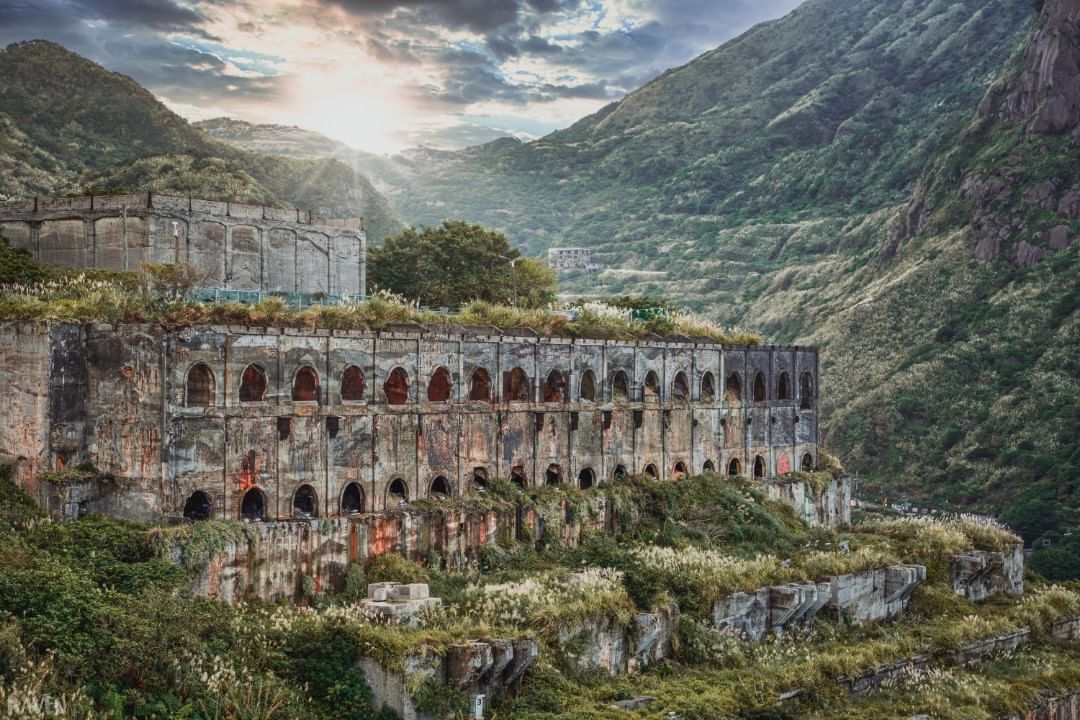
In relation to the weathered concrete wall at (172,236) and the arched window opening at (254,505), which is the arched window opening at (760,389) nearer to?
the weathered concrete wall at (172,236)

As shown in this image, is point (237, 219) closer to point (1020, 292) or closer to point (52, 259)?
point (52, 259)

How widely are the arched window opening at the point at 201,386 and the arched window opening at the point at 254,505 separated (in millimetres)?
2449

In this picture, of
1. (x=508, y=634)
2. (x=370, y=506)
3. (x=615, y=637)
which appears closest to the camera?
(x=508, y=634)

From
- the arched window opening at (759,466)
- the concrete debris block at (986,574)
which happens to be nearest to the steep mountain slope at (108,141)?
the arched window opening at (759,466)

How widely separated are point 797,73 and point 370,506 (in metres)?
182

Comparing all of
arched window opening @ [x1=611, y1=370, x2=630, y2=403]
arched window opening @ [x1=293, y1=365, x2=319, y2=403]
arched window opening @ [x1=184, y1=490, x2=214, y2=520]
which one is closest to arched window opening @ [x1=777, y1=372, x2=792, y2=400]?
arched window opening @ [x1=611, y1=370, x2=630, y2=403]

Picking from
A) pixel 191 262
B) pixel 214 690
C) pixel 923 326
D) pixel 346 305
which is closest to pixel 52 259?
pixel 191 262

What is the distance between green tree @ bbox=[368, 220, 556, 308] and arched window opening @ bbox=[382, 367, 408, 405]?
63.6ft

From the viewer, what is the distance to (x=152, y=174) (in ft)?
247

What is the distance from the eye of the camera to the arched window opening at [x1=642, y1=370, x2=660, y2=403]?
39281mm

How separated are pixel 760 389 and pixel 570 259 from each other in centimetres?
10419

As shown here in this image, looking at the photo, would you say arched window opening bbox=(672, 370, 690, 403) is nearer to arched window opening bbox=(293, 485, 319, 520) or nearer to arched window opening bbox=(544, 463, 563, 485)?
arched window opening bbox=(544, 463, 563, 485)

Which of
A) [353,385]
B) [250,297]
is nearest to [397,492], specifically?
[353,385]

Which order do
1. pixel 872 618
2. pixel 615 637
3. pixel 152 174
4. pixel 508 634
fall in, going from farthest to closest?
pixel 152 174
pixel 872 618
pixel 615 637
pixel 508 634
